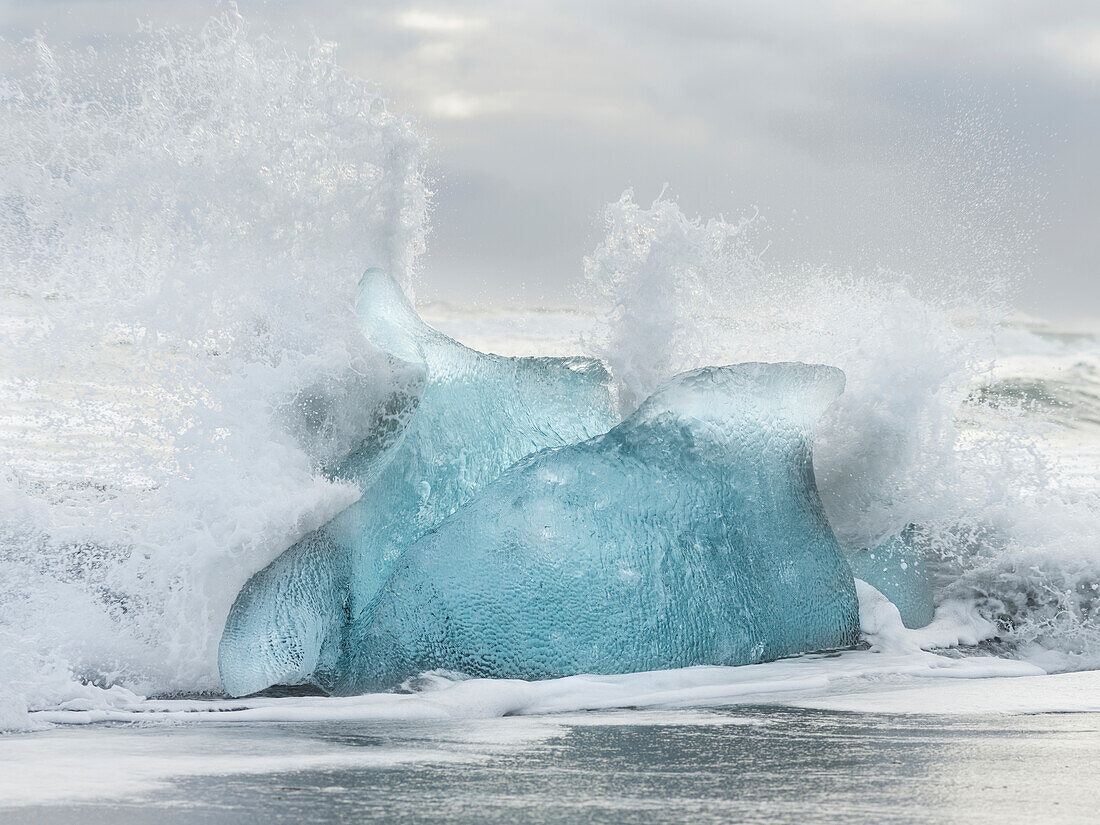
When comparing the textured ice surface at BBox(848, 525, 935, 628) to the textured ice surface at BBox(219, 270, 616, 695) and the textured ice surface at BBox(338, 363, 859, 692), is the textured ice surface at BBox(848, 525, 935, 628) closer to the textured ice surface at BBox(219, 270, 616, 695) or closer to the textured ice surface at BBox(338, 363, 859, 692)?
the textured ice surface at BBox(338, 363, 859, 692)

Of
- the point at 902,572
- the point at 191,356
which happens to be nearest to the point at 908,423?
the point at 902,572

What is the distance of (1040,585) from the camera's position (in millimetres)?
5020

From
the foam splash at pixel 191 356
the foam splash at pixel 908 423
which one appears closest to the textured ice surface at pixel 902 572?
the foam splash at pixel 908 423

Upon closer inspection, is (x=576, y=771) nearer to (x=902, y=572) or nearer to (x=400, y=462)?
(x=400, y=462)

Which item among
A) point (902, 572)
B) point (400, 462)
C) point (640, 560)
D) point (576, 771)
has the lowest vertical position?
point (576, 771)

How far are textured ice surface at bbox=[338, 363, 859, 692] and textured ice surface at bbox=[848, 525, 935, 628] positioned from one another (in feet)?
2.17

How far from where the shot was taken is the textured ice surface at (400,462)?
144 inches

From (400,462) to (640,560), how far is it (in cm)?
106

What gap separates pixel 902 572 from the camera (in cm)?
504

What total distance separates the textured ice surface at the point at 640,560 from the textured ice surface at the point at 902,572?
2.17 feet

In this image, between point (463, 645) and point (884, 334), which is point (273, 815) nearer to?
point (463, 645)

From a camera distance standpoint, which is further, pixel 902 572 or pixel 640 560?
pixel 902 572

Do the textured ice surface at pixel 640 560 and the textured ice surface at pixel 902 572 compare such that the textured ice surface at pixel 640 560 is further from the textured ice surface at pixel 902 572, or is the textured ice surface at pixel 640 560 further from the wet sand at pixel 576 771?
the wet sand at pixel 576 771

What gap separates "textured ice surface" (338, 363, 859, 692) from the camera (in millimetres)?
3684
